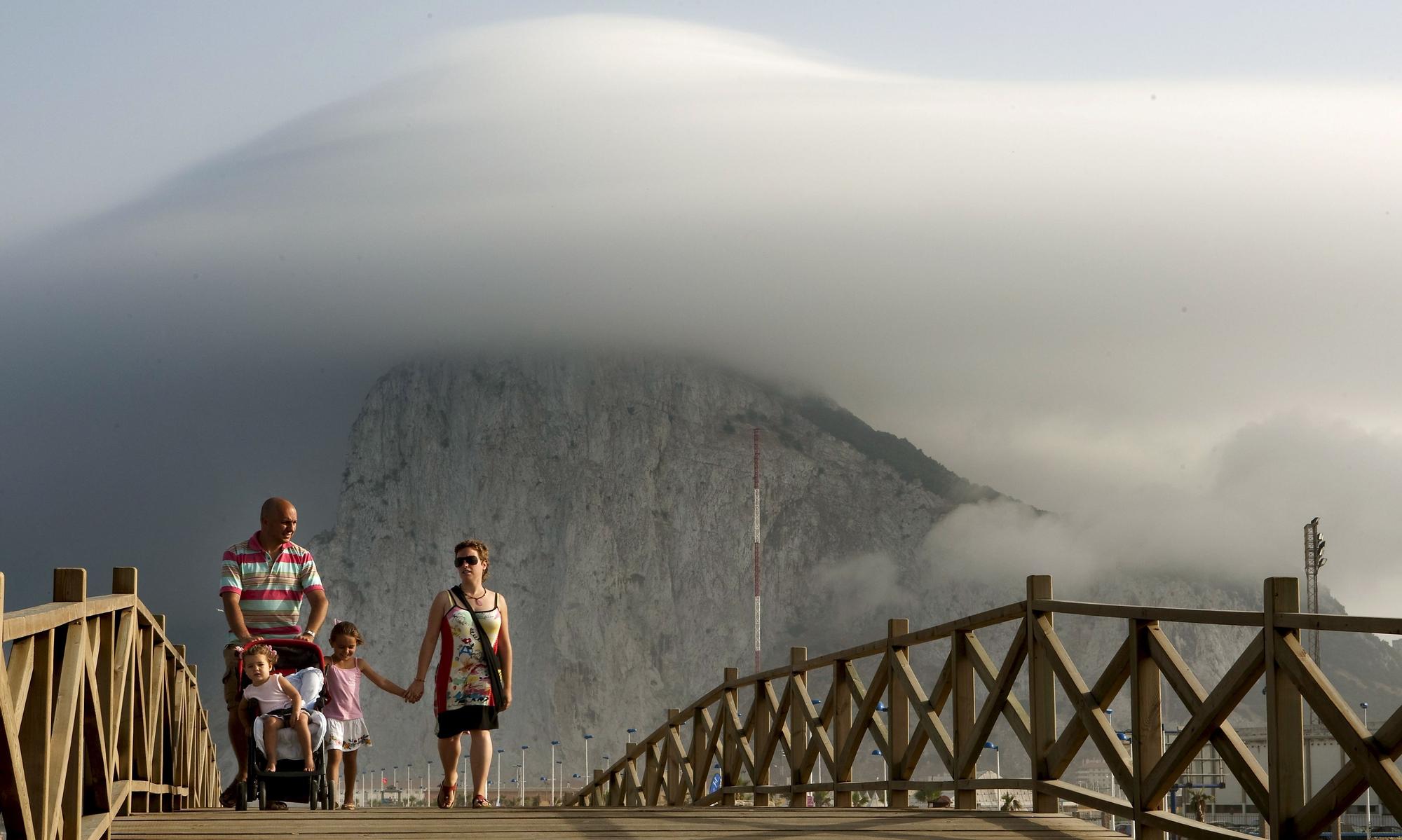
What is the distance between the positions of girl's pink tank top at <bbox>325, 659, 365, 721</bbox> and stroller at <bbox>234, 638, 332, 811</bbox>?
2.91ft

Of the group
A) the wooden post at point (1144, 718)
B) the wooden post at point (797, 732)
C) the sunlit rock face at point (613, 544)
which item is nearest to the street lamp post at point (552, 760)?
the sunlit rock face at point (613, 544)

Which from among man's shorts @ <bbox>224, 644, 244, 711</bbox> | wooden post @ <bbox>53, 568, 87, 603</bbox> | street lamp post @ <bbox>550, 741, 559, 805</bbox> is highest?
wooden post @ <bbox>53, 568, 87, 603</bbox>

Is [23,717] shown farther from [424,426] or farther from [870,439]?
[870,439]

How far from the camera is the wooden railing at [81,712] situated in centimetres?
425

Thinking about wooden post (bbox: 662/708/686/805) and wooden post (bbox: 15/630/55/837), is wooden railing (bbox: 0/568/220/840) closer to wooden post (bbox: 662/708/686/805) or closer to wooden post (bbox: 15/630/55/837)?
wooden post (bbox: 15/630/55/837)

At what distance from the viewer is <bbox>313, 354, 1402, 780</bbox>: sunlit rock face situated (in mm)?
111438

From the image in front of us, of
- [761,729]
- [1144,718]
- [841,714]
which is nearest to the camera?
[1144,718]

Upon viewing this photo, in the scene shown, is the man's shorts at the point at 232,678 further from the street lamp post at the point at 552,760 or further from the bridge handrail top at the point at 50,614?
the street lamp post at the point at 552,760

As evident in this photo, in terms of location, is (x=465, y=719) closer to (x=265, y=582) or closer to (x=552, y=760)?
(x=265, y=582)

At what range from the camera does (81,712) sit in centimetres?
509

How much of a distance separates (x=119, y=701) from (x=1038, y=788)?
432 cm

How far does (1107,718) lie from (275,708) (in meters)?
4.97

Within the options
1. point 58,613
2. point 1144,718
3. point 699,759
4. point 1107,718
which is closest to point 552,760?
point 699,759

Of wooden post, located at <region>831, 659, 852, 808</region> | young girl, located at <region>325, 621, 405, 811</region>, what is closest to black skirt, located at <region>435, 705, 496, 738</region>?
young girl, located at <region>325, 621, 405, 811</region>
